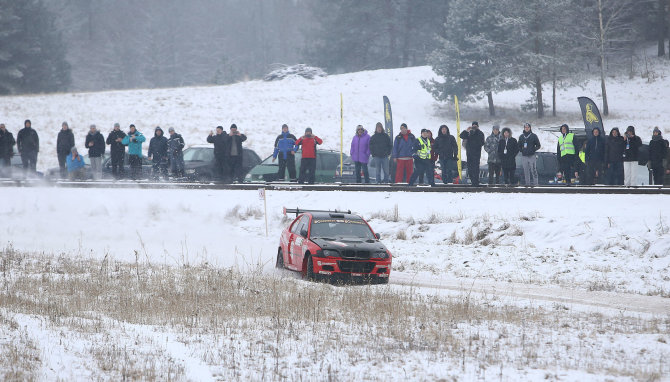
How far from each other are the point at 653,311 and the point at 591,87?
50342mm

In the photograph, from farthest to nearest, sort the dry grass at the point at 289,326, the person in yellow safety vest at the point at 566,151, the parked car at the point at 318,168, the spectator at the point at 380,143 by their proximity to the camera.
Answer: the parked car at the point at 318,168
the spectator at the point at 380,143
the person in yellow safety vest at the point at 566,151
the dry grass at the point at 289,326

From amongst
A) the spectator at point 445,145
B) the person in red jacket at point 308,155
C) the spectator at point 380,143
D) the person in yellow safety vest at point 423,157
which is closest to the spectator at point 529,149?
the spectator at point 445,145

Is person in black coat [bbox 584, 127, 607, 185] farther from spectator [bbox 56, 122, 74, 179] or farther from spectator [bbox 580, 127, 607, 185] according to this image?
spectator [bbox 56, 122, 74, 179]

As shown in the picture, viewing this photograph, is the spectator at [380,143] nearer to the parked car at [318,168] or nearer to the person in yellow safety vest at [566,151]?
the parked car at [318,168]

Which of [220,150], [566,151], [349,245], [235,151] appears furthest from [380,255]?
[220,150]

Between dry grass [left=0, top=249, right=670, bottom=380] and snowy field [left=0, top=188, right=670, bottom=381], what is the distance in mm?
35

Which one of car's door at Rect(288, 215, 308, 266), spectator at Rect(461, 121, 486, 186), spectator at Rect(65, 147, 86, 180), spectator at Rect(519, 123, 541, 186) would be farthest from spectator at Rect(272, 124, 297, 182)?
car's door at Rect(288, 215, 308, 266)

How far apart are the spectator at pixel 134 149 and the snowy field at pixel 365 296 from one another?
8.30ft

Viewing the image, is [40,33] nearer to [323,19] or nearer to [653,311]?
[323,19]

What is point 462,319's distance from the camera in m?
10.4

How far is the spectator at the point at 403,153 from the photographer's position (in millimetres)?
22391

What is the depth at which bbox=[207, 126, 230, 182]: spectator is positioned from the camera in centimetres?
2347

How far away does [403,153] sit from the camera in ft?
75.2

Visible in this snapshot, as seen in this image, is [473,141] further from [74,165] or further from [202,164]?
[74,165]
